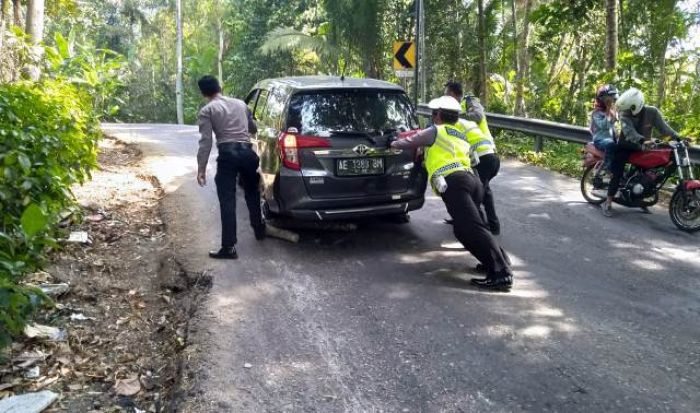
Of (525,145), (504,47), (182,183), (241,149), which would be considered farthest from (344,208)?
(504,47)

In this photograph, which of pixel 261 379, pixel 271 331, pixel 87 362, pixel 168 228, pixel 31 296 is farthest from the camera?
pixel 168 228

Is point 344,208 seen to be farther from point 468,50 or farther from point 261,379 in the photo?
Answer: point 468,50

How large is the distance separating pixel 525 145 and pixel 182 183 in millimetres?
7889

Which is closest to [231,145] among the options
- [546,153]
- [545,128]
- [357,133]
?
[357,133]

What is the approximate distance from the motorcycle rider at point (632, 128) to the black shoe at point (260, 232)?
4.63m

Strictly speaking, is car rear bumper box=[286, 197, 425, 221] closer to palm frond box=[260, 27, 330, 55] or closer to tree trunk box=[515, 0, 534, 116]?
tree trunk box=[515, 0, 534, 116]

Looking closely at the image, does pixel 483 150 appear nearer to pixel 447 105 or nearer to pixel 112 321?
pixel 447 105

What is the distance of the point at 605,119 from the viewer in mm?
8406

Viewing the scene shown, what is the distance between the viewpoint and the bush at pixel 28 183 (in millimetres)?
3336

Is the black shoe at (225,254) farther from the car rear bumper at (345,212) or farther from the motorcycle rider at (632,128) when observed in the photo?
the motorcycle rider at (632,128)

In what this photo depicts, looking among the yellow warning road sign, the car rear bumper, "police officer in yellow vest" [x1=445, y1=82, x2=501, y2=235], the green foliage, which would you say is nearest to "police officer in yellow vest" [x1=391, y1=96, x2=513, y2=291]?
the car rear bumper

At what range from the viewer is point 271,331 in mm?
4676

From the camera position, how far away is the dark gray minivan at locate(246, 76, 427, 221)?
6.22 m

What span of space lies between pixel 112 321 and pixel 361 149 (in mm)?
2939
